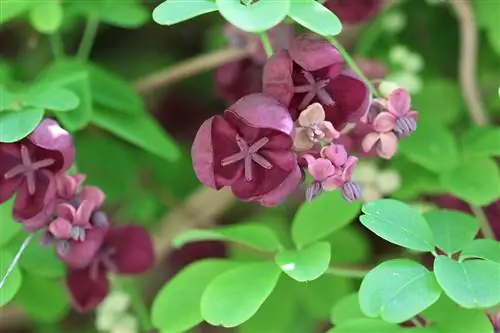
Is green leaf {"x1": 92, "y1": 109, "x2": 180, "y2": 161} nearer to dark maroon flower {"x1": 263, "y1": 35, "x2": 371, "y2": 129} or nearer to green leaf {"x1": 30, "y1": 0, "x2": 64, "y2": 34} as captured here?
green leaf {"x1": 30, "y1": 0, "x2": 64, "y2": 34}

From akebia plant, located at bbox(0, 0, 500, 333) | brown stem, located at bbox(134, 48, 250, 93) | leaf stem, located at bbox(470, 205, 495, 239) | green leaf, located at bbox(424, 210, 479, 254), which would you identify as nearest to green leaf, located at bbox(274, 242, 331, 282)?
akebia plant, located at bbox(0, 0, 500, 333)

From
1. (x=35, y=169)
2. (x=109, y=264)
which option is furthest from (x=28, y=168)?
(x=109, y=264)

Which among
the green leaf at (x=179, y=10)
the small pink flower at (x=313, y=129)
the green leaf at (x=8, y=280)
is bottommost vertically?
the green leaf at (x=8, y=280)

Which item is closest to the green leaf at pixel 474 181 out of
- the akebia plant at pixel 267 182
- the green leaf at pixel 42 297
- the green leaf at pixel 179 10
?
the akebia plant at pixel 267 182

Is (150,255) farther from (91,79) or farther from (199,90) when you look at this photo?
(199,90)

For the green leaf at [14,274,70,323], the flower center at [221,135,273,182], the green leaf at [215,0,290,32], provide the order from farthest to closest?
the green leaf at [14,274,70,323] → the flower center at [221,135,273,182] → the green leaf at [215,0,290,32]

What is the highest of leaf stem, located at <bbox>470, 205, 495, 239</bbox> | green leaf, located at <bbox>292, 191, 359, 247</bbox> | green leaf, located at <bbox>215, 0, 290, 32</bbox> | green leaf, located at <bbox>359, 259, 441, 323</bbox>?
green leaf, located at <bbox>215, 0, 290, 32</bbox>

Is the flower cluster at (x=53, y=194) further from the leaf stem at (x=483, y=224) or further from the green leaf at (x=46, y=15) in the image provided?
the leaf stem at (x=483, y=224)
